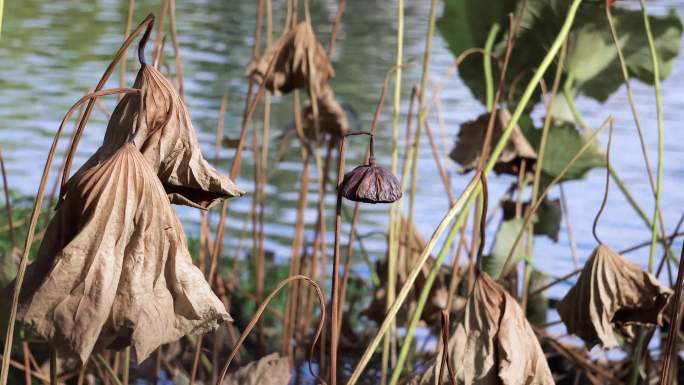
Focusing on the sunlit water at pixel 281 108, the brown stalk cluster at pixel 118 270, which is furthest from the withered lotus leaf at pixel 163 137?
the sunlit water at pixel 281 108

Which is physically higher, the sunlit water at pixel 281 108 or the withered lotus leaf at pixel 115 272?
the withered lotus leaf at pixel 115 272

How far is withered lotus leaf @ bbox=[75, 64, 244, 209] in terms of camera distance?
0.59m

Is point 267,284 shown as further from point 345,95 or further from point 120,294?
point 345,95

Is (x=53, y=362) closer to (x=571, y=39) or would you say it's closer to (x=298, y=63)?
(x=298, y=63)

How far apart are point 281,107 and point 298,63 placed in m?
2.84

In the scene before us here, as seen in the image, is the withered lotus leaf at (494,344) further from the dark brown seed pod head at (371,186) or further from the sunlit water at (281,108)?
the sunlit water at (281,108)

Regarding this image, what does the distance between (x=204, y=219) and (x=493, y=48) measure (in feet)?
1.83

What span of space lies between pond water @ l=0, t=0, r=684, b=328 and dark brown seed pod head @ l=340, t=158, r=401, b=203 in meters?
0.63

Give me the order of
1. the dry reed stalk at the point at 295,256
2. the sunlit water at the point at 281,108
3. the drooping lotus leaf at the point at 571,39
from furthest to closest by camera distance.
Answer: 1. the sunlit water at the point at 281,108
2. the drooping lotus leaf at the point at 571,39
3. the dry reed stalk at the point at 295,256

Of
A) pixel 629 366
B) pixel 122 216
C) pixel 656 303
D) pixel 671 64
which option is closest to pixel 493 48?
pixel 671 64

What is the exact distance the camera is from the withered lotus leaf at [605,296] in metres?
0.96

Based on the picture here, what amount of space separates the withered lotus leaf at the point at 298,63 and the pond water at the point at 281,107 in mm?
155

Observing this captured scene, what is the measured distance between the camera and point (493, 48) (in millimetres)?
1588

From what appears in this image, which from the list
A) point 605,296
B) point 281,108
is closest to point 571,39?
point 605,296
